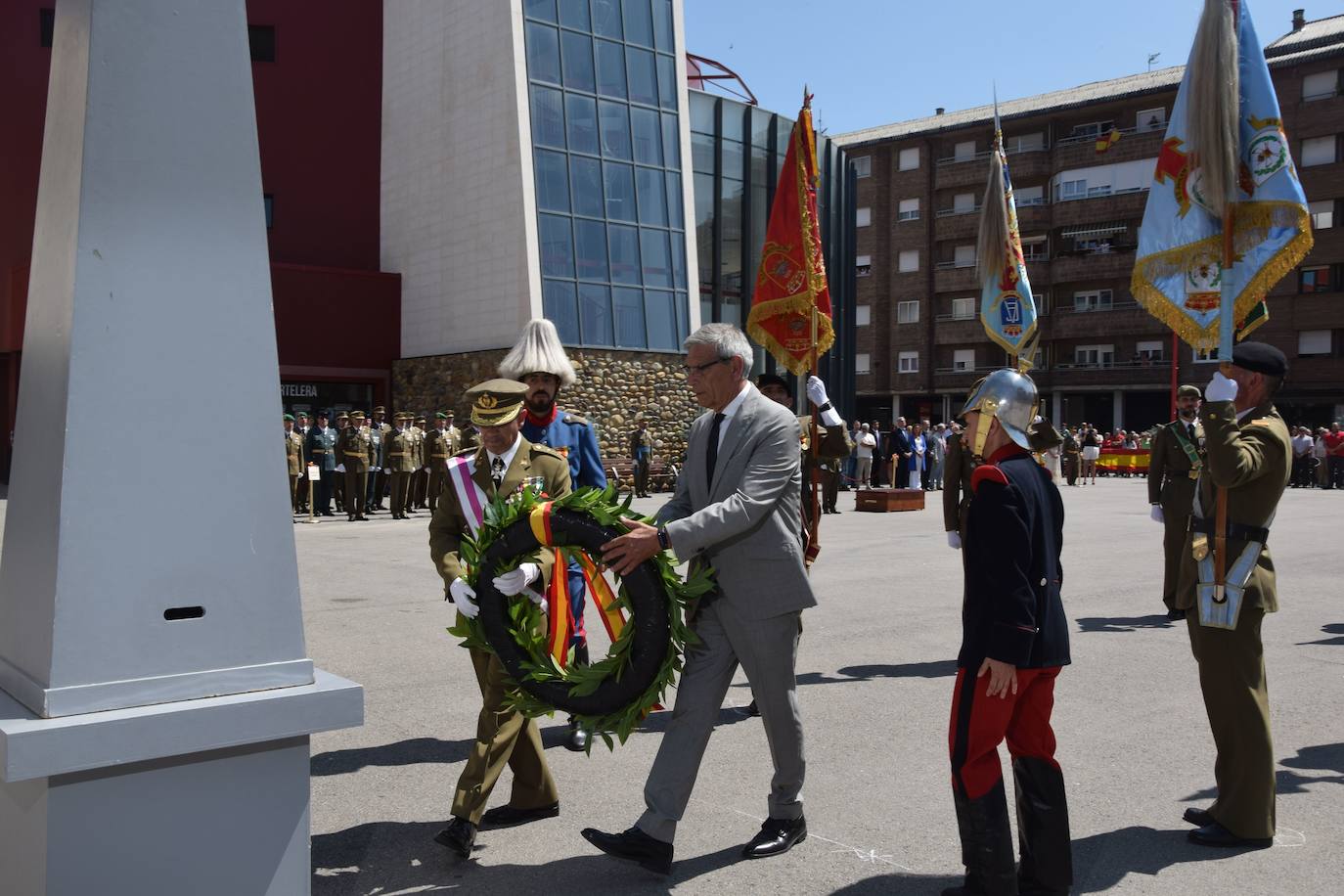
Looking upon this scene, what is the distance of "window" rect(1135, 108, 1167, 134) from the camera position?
54.4m

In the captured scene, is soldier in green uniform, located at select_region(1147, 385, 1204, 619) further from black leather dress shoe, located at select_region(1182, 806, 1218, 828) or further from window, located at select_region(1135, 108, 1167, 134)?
window, located at select_region(1135, 108, 1167, 134)

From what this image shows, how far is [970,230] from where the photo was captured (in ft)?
195

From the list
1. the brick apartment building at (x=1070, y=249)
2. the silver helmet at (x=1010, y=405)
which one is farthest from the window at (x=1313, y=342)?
the silver helmet at (x=1010, y=405)

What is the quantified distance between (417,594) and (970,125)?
55.1 m

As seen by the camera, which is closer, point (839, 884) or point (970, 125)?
point (839, 884)

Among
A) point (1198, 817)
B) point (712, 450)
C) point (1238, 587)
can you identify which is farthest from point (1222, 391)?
point (712, 450)

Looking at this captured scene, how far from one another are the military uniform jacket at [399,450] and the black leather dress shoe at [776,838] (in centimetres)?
1807

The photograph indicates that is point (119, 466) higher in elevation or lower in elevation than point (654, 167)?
lower

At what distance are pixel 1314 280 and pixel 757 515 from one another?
5402 cm

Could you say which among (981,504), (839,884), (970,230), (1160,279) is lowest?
(839,884)

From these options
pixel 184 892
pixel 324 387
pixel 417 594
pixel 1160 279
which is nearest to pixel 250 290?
pixel 184 892

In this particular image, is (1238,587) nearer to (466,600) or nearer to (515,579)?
(515,579)

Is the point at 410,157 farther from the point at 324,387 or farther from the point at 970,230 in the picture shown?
the point at 970,230

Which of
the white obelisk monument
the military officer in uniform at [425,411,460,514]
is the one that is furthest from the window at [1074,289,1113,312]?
the white obelisk monument
